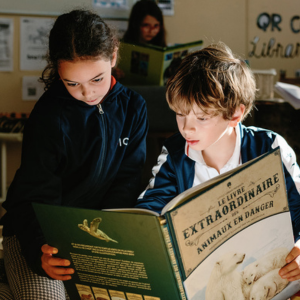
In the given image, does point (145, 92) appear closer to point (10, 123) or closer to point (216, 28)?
point (10, 123)

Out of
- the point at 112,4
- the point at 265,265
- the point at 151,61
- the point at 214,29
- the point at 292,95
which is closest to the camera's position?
the point at 265,265

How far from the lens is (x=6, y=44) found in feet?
8.20

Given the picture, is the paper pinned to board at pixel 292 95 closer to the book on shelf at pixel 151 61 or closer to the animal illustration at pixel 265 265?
the book on shelf at pixel 151 61

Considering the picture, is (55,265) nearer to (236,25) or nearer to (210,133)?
(210,133)

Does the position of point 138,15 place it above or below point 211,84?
above

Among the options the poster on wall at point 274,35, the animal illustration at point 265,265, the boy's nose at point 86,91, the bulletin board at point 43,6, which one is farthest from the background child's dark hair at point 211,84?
the poster on wall at point 274,35

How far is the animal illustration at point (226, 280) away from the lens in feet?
2.32

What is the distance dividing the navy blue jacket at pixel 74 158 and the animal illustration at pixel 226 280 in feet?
1.26

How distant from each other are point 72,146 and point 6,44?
1745mm

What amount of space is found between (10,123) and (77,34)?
5.15ft

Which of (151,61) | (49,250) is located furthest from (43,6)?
(49,250)

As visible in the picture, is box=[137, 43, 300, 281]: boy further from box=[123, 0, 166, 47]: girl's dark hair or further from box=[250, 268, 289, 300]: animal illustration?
box=[123, 0, 166, 47]: girl's dark hair

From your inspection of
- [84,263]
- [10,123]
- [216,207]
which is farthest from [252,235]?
[10,123]

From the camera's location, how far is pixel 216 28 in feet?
9.09
